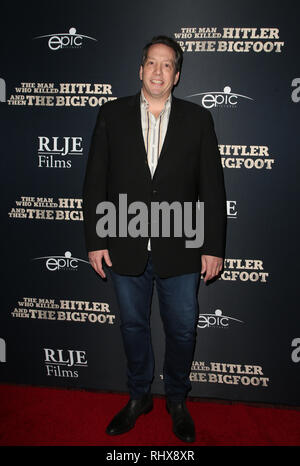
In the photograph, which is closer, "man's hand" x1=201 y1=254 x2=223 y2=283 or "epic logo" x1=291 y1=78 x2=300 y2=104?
"man's hand" x1=201 y1=254 x2=223 y2=283

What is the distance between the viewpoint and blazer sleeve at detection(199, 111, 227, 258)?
200 centimetres

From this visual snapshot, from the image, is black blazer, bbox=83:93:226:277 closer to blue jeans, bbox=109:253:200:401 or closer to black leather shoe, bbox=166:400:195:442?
blue jeans, bbox=109:253:200:401

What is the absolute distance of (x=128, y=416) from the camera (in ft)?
7.25

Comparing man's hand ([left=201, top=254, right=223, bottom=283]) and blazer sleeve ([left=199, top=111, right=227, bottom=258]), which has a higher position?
blazer sleeve ([left=199, top=111, right=227, bottom=258])

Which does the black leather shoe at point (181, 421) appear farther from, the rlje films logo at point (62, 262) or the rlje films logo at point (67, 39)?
the rlje films logo at point (67, 39)

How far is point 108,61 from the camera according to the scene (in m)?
2.34

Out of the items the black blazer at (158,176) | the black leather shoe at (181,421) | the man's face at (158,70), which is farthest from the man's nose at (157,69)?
the black leather shoe at (181,421)

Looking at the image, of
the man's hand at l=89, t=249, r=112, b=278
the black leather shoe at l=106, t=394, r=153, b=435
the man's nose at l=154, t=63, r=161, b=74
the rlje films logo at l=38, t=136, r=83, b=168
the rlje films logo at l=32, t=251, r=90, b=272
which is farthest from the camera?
the rlje films logo at l=32, t=251, r=90, b=272

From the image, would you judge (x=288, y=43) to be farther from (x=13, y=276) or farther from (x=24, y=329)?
(x=24, y=329)

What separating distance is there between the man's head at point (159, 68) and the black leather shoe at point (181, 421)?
1766 mm

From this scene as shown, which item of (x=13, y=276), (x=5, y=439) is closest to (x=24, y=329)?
(x=13, y=276)

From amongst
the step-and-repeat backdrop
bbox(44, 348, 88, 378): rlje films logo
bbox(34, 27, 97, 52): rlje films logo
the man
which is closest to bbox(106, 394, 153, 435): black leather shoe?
the man

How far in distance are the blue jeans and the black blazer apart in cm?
10

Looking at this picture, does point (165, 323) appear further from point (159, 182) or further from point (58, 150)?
point (58, 150)
